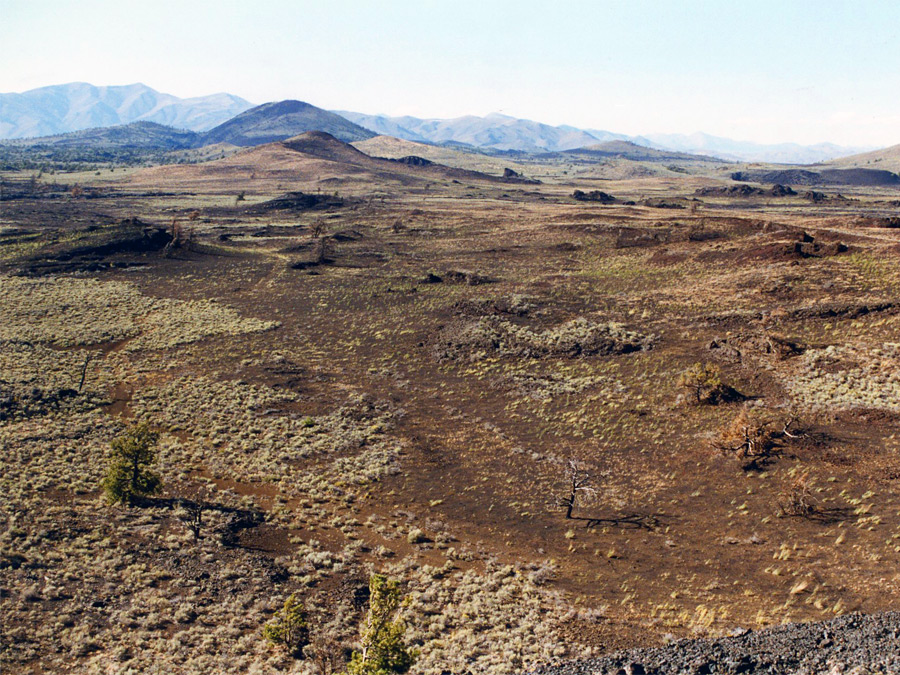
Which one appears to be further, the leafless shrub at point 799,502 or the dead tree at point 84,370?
the dead tree at point 84,370

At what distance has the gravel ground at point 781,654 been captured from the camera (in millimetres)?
12875

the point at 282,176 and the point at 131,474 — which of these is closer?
the point at 131,474

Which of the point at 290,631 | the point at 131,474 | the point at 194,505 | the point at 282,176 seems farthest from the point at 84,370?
the point at 282,176

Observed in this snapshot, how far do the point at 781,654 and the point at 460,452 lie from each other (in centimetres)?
1692

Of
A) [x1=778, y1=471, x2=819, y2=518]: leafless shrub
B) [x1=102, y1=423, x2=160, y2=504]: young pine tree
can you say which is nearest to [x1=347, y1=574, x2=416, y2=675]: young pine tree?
[x1=102, y1=423, x2=160, y2=504]: young pine tree

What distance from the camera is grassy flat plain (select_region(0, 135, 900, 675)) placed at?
17391mm

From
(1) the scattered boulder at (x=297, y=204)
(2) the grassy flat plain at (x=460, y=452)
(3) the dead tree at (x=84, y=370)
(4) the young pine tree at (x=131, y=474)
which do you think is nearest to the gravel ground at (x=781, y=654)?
(2) the grassy flat plain at (x=460, y=452)

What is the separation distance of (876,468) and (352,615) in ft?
71.8

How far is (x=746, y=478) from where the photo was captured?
2380 centimetres

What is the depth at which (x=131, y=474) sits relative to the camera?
23.8 metres

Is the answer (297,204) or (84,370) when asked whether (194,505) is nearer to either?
(84,370)

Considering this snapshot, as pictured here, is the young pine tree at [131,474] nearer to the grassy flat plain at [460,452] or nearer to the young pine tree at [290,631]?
the grassy flat plain at [460,452]

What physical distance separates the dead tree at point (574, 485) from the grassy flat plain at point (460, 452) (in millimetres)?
469

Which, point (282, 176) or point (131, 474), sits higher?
point (282, 176)
